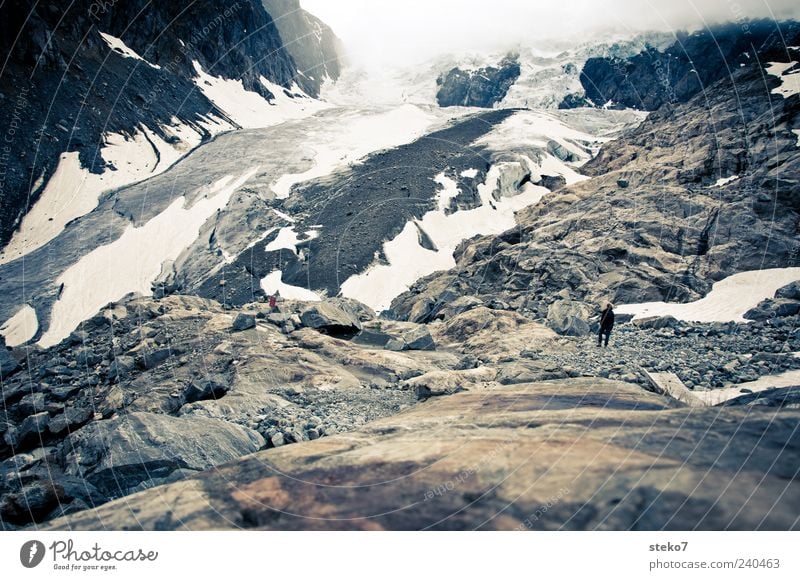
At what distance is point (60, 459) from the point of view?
911 cm

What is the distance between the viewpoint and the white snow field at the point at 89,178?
4006 cm

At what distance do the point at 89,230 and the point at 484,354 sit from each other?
38184 millimetres

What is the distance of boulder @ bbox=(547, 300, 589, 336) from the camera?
15578 mm

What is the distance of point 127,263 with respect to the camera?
33625mm

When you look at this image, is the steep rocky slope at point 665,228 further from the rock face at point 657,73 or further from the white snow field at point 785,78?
the rock face at point 657,73

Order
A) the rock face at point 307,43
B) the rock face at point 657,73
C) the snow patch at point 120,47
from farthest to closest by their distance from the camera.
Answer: the rock face at point 307,43, the rock face at point 657,73, the snow patch at point 120,47

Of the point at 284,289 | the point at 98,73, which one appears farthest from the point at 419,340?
the point at 98,73

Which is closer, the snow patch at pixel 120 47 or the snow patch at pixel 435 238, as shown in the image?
the snow patch at pixel 435 238

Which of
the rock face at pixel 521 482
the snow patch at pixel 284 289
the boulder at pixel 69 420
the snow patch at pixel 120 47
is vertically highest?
the snow patch at pixel 120 47

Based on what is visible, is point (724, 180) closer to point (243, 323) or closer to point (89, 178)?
point (243, 323)

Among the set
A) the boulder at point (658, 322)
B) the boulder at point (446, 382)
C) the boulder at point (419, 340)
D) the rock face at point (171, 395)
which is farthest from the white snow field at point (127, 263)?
the boulder at point (658, 322)

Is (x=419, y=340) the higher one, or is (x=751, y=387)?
(x=419, y=340)

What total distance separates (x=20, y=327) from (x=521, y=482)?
33.2 metres

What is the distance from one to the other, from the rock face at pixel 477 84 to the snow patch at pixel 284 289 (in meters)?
106
